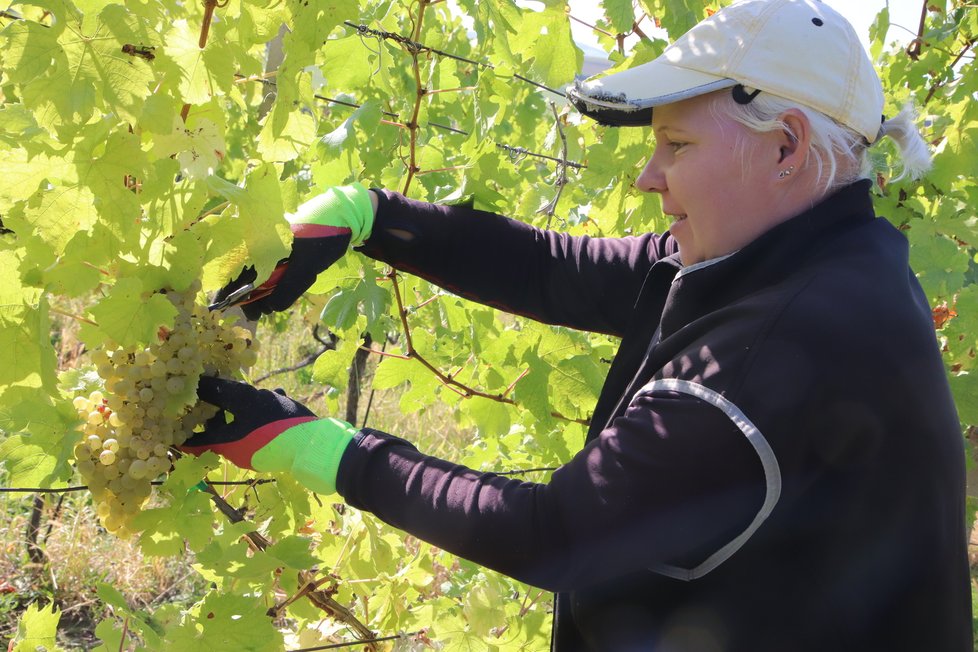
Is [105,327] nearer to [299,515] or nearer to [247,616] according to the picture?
[247,616]

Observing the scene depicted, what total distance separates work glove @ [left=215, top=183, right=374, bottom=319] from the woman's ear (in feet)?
2.84

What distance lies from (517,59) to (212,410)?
1.28 m

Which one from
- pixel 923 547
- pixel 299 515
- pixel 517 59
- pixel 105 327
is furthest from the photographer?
pixel 517 59

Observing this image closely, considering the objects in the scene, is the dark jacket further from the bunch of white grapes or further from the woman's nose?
the bunch of white grapes

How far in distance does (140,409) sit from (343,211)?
66 centimetres

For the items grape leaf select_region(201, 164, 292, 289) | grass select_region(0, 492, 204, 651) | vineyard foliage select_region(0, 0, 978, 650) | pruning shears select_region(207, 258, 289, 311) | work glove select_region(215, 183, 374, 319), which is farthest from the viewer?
grass select_region(0, 492, 204, 651)

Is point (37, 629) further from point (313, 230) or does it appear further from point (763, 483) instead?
point (763, 483)

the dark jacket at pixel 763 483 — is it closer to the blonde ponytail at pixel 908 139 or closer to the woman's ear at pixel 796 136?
the woman's ear at pixel 796 136

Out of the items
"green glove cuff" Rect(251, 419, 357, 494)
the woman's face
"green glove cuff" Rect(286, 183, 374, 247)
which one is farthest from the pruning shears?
the woman's face

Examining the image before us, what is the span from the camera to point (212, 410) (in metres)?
1.44

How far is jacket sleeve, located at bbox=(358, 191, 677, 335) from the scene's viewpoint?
1962 mm

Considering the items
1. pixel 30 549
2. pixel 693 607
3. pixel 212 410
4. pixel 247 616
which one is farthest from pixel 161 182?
pixel 30 549

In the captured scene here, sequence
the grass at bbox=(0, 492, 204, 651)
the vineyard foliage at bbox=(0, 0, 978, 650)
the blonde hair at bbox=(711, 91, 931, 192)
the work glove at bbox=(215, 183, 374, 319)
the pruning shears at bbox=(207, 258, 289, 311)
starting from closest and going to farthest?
the vineyard foliage at bbox=(0, 0, 978, 650) → the blonde hair at bbox=(711, 91, 931, 192) → the pruning shears at bbox=(207, 258, 289, 311) → the work glove at bbox=(215, 183, 374, 319) → the grass at bbox=(0, 492, 204, 651)

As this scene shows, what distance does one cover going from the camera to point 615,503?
1229mm
